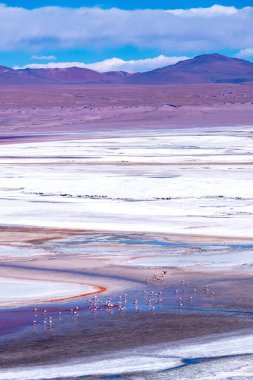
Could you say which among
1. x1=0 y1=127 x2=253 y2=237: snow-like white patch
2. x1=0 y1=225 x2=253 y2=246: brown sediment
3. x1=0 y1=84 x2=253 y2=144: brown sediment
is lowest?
x1=0 y1=225 x2=253 y2=246: brown sediment

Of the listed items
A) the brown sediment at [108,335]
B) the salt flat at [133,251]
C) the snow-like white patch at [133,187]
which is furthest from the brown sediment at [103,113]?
the brown sediment at [108,335]

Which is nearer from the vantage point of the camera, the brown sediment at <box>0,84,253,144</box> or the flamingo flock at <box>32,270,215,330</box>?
the flamingo flock at <box>32,270,215,330</box>

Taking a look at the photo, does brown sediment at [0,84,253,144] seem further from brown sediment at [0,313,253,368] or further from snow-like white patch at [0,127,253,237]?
brown sediment at [0,313,253,368]

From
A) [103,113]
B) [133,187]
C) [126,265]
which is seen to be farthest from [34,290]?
[103,113]

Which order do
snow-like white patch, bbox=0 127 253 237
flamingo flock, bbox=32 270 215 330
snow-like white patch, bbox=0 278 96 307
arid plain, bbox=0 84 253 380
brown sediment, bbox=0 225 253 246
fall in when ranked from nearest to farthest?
arid plain, bbox=0 84 253 380
flamingo flock, bbox=32 270 215 330
snow-like white patch, bbox=0 278 96 307
brown sediment, bbox=0 225 253 246
snow-like white patch, bbox=0 127 253 237

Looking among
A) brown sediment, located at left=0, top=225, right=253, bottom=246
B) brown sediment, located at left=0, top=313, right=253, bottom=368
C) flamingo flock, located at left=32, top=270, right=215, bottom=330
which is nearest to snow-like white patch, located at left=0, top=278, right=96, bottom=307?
flamingo flock, located at left=32, top=270, right=215, bottom=330

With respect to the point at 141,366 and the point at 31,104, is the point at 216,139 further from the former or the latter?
the point at 31,104

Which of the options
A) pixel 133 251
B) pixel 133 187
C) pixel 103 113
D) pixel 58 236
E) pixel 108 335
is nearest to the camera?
pixel 108 335

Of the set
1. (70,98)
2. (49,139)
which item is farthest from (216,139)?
(70,98)

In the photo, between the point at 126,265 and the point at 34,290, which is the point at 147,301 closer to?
the point at 34,290
